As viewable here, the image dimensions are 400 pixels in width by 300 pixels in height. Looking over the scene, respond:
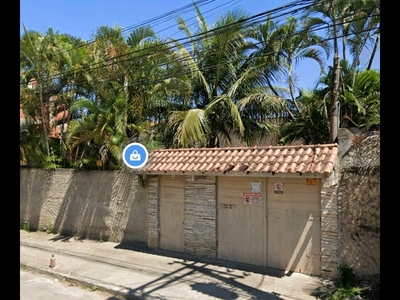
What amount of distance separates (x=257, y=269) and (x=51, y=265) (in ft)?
16.9

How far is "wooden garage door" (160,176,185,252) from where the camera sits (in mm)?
9422

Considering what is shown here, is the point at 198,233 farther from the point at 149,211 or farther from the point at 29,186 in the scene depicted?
the point at 29,186

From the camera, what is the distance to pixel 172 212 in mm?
9594

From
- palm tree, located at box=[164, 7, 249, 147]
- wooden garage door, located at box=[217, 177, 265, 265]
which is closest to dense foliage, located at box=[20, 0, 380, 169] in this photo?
palm tree, located at box=[164, 7, 249, 147]

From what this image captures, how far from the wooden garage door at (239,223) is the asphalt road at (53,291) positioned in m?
3.05

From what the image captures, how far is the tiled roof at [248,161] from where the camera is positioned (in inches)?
281

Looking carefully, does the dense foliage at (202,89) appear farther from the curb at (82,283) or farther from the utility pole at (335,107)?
the curb at (82,283)

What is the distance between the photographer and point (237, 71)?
39.9 feet

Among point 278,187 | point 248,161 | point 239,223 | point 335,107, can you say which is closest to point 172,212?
point 239,223

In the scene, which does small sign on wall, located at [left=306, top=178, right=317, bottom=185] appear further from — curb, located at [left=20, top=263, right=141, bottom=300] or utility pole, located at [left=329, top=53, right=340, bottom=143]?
curb, located at [left=20, top=263, right=141, bottom=300]

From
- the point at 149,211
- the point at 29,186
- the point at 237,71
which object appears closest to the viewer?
the point at 149,211

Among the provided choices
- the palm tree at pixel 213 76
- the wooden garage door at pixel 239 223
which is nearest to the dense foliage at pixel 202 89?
the palm tree at pixel 213 76

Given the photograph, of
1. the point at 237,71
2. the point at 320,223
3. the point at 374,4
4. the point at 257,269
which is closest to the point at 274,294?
the point at 257,269

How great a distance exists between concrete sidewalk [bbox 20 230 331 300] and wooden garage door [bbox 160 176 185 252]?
1.09 ft
